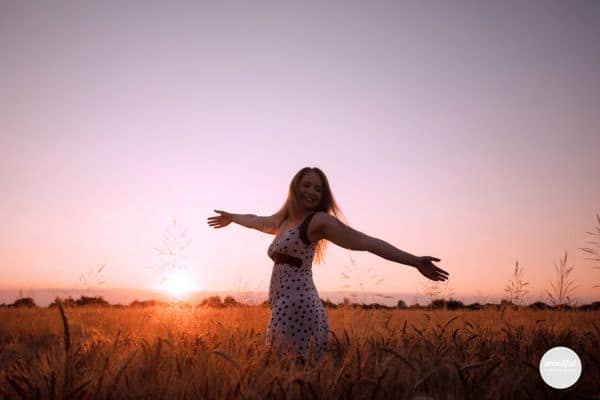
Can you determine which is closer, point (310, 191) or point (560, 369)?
point (560, 369)

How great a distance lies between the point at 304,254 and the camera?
426 cm

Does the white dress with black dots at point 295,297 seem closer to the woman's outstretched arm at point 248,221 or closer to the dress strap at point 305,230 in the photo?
the dress strap at point 305,230

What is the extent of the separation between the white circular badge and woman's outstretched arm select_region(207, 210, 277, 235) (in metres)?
3.11

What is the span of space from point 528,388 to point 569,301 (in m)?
4.39

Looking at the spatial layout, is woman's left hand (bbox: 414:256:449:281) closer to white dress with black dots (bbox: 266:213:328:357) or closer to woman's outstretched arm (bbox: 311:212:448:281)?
woman's outstretched arm (bbox: 311:212:448:281)

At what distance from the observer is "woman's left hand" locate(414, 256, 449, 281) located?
11.0 feet

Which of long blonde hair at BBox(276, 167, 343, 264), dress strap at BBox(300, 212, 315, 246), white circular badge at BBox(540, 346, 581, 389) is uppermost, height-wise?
long blonde hair at BBox(276, 167, 343, 264)

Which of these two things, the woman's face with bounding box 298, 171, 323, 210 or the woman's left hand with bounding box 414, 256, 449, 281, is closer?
the woman's left hand with bounding box 414, 256, 449, 281

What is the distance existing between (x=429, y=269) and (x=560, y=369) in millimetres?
1038

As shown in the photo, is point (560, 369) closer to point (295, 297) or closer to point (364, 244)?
point (364, 244)

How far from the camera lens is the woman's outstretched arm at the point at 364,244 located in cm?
338

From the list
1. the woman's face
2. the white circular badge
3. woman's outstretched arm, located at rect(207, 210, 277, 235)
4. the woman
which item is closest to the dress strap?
the woman

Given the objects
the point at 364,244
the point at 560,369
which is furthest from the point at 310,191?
the point at 560,369

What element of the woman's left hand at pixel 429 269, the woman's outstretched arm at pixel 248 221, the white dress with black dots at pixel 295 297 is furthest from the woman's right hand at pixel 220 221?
the woman's left hand at pixel 429 269
